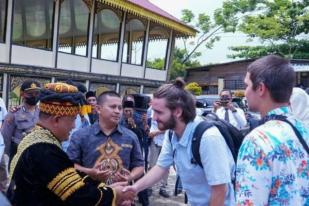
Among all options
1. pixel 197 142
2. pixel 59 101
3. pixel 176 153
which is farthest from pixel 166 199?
pixel 59 101

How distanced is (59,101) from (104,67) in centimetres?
1358

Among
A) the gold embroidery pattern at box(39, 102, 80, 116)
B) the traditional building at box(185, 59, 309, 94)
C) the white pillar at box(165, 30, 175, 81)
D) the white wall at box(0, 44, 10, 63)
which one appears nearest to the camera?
the gold embroidery pattern at box(39, 102, 80, 116)

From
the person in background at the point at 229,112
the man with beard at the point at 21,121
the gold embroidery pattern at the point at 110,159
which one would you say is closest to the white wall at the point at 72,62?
the person in background at the point at 229,112

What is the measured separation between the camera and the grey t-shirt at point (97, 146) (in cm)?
379

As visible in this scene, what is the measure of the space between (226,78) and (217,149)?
2400cm

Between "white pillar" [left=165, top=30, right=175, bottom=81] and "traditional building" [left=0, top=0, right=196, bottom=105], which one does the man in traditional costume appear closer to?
"traditional building" [left=0, top=0, right=196, bottom=105]

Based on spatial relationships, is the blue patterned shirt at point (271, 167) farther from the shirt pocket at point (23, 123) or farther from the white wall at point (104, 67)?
the white wall at point (104, 67)

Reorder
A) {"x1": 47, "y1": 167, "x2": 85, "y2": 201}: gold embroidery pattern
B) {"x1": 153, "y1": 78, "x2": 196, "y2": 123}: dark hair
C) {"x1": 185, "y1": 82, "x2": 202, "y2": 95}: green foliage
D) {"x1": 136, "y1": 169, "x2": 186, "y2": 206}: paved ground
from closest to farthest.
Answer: {"x1": 47, "y1": 167, "x2": 85, "y2": 201}: gold embroidery pattern < {"x1": 153, "y1": 78, "x2": 196, "y2": 123}: dark hair < {"x1": 185, "y1": 82, "x2": 202, "y2": 95}: green foliage < {"x1": 136, "y1": 169, "x2": 186, "y2": 206}: paved ground

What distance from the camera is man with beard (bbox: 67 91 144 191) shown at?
378cm

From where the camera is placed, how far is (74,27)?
16.8 m

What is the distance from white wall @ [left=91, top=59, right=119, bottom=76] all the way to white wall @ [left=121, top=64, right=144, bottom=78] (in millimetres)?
423

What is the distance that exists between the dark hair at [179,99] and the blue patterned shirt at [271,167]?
0.96 meters

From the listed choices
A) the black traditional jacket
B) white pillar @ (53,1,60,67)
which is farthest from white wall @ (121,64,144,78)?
the black traditional jacket

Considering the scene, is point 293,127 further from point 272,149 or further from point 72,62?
point 72,62
